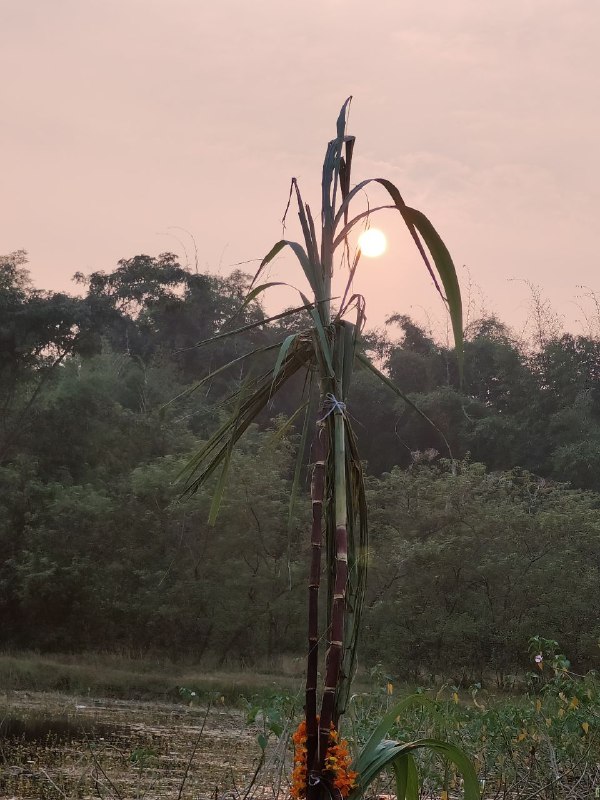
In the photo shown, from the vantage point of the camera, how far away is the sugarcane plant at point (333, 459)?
2.56 m

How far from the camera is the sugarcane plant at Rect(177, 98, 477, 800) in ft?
8.40

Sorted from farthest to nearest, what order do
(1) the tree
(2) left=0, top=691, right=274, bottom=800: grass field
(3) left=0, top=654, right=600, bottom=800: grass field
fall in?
(1) the tree, (2) left=0, top=691, right=274, bottom=800: grass field, (3) left=0, top=654, right=600, bottom=800: grass field

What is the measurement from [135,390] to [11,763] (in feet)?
67.2

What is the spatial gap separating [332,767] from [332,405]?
2.91 ft

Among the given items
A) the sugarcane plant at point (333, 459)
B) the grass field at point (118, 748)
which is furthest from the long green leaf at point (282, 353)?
the grass field at point (118, 748)

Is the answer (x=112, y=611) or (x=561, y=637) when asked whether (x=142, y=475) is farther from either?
(x=561, y=637)

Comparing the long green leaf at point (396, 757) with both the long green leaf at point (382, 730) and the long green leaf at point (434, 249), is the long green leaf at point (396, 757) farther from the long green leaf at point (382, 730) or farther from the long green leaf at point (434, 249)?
the long green leaf at point (434, 249)

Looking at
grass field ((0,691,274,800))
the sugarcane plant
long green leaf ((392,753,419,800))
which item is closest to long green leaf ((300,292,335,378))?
the sugarcane plant

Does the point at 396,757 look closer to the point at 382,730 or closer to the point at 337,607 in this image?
the point at 382,730

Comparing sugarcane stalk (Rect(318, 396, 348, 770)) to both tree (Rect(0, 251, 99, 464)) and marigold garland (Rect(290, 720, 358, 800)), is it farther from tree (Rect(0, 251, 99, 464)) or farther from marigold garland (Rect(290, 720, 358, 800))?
tree (Rect(0, 251, 99, 464))

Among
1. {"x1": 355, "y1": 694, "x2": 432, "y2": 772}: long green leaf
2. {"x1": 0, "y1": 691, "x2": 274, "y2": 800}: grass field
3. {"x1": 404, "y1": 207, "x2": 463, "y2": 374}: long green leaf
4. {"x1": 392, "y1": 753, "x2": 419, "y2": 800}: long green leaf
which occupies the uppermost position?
{"x1": 404, "y1": 207, "x2": 463, "y2": 374}: long green leaf

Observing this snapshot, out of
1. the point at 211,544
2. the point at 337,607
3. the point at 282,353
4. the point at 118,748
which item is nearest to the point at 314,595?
the point at 337,607

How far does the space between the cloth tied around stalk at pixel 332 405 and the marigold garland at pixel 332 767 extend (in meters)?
0.78

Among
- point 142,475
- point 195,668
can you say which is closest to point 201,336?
point 142,475
